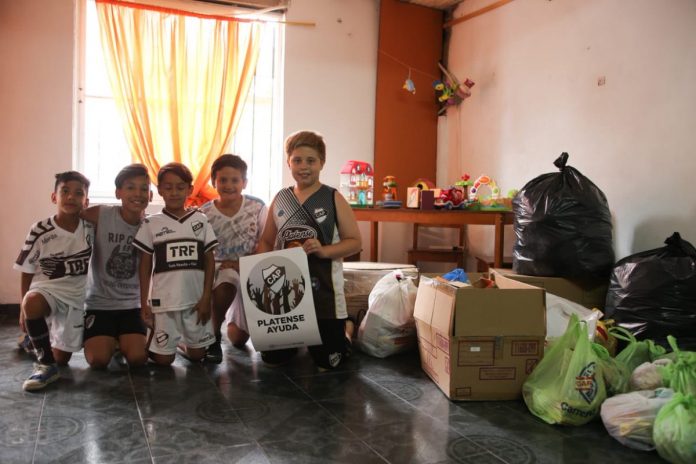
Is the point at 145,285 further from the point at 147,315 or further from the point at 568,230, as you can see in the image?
the point at 568,230

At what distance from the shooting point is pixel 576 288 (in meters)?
2.58

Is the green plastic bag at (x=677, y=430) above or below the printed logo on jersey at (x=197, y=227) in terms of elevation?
below

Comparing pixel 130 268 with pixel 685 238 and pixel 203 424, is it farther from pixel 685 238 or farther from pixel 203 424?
pixel 685 238

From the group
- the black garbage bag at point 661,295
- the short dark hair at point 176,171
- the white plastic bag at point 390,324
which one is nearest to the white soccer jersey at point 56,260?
the short dark hair at point 176,171

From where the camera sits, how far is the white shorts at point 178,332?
2.31m

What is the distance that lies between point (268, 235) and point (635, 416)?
1597mm

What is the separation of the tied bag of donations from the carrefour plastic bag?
71mm

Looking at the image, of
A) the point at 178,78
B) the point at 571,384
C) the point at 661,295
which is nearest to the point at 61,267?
the point at 178,78

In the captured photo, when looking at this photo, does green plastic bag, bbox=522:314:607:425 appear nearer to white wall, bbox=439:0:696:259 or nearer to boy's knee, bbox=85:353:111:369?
white wall, bbox=439:0:696:259

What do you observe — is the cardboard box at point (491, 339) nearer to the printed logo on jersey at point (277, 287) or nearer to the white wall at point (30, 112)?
the printed logo on jersey at point (277, 287)

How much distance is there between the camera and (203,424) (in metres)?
1.72

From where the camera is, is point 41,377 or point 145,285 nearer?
point 41,377

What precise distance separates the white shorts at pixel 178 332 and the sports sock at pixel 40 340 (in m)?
0.39

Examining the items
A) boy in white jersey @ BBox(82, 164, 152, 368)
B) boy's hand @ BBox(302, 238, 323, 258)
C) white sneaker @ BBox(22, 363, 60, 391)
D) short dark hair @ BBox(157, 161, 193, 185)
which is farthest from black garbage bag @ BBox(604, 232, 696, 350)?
white sneaker @ BBox(22, 363, 60, 391)
